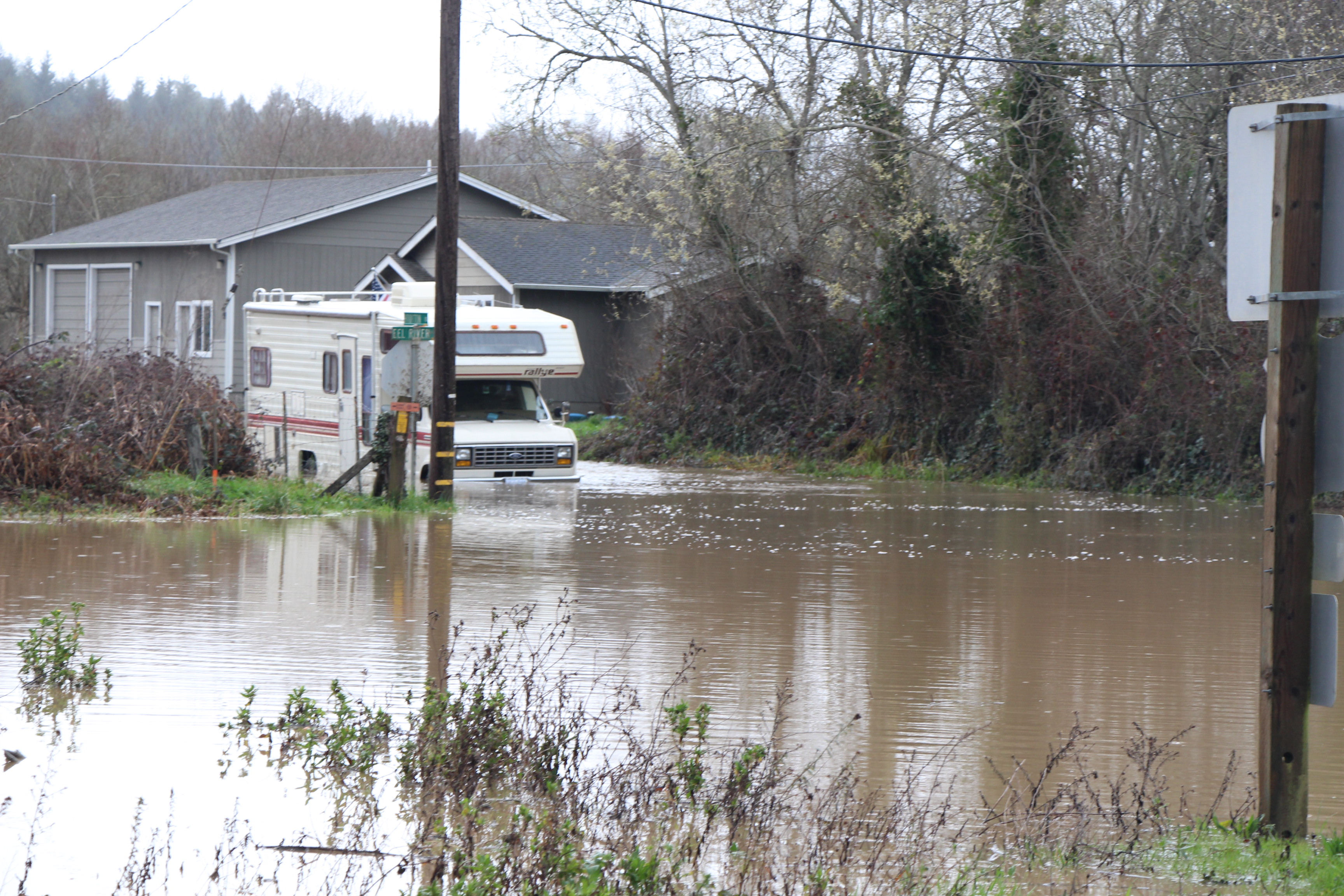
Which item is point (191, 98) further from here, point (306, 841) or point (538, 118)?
point (306, 841)

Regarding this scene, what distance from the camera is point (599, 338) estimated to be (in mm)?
37906

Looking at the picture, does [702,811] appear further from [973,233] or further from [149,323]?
[149,323]

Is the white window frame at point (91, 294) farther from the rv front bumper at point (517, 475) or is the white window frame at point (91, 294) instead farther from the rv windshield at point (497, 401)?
the rv front bumper at point (517, 475)

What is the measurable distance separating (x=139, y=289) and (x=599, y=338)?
11.3 metres

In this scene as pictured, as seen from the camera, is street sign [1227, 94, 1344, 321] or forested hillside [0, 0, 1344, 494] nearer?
street sign [1227, 94, 1344, 321]

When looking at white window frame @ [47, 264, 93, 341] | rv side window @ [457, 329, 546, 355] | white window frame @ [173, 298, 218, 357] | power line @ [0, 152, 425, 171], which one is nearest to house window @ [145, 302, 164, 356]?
white window frame @ [173, 298, 218, 357]

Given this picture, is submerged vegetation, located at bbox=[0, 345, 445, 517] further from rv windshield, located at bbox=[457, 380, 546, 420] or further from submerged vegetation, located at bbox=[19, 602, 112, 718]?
submerged vegetation, located at bbox=[19, 602, 112, 718]

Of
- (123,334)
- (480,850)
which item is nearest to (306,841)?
(480,850)

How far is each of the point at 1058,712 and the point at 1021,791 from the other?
186 cm

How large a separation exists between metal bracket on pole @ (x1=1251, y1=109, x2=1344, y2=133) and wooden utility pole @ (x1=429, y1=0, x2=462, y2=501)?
1345 cm

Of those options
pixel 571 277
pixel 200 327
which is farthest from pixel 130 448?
pixel 571 277

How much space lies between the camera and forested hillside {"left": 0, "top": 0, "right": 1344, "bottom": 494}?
22.1 metres

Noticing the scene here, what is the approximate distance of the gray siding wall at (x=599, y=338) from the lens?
1449 inches

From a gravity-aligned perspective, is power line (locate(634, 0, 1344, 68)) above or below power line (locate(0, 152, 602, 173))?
below
